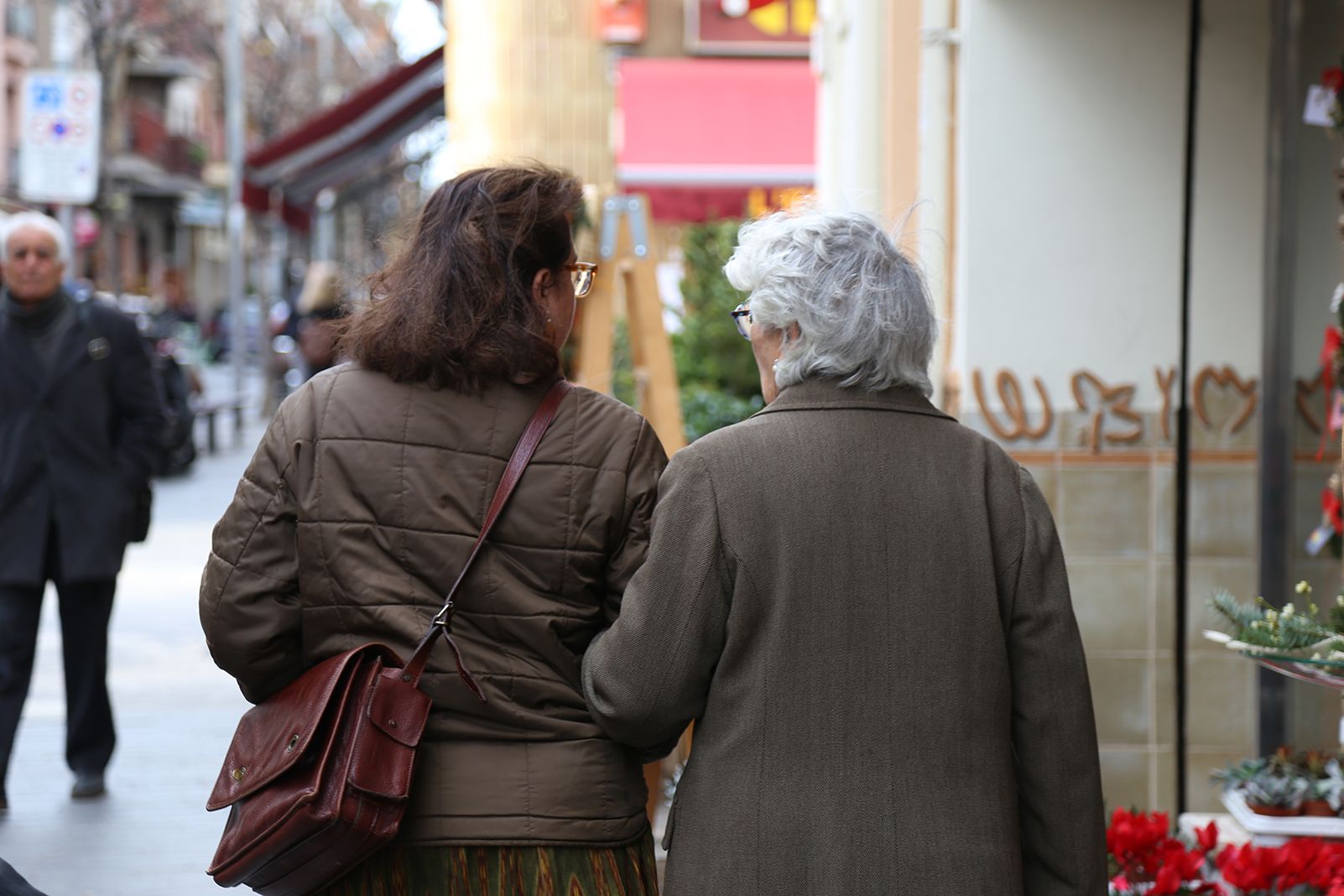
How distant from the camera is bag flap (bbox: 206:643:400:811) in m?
2.48

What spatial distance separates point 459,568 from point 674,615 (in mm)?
336

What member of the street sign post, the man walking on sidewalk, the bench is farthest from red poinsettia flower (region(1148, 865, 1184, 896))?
the bench

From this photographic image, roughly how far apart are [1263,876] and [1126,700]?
1968mm

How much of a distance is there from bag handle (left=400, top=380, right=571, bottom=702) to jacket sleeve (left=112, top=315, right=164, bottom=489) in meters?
3.63

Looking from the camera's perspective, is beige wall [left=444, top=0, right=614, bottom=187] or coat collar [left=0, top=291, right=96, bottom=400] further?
beige wall [left=444, top=0, right=614, bottom=187]

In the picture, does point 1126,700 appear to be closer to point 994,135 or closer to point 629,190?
point 994,135

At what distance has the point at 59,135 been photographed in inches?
412

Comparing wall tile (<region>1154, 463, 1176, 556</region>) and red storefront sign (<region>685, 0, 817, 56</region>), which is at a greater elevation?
red storefront sign (<region>685, 0, 817, 56</region>)

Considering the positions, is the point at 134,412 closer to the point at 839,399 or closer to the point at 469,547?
the point at 469,547

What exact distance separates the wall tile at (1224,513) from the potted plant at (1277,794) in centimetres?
148

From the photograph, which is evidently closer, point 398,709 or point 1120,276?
point 398,709

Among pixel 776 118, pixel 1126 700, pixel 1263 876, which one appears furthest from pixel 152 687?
pixel 776 118

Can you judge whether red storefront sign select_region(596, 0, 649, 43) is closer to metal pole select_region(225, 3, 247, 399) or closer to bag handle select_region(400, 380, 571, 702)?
bag handle select_region(400, 380, 571, 702)

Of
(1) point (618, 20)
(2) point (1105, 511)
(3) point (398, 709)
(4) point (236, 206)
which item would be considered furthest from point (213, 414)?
(3) point (398, 709)
